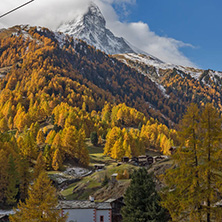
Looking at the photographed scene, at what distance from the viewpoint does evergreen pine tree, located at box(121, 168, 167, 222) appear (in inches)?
1300

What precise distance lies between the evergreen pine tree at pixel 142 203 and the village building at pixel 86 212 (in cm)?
926

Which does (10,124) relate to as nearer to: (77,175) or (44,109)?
(44,109)

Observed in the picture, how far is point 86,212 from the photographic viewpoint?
142 ft

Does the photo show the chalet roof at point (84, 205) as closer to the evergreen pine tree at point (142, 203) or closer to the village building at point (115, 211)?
the village building at point (115, 211)

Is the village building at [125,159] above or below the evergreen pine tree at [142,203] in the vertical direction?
above

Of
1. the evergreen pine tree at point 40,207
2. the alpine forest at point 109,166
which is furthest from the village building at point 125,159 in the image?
the evergreen pine tree at point 40,207

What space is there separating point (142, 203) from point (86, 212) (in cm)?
1184

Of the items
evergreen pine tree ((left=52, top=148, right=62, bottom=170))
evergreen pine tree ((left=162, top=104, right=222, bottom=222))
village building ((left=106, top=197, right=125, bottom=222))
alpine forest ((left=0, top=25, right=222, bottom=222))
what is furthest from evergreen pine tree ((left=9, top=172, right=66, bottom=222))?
evergreen pine tree ((left=52, top=148, right=62, bottom=170))

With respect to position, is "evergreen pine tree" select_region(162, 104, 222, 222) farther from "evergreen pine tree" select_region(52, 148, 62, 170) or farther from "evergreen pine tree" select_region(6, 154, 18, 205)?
"evergreen pine tree" select_region(52, 148, 62, 170)

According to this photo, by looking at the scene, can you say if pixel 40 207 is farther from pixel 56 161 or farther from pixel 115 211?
pixel 56 161

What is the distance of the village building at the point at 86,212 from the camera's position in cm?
4284

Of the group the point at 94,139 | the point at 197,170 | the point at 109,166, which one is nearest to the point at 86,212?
the point at 197,170

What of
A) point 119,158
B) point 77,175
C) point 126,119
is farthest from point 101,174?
point 126,119

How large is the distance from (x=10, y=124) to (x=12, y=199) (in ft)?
310
